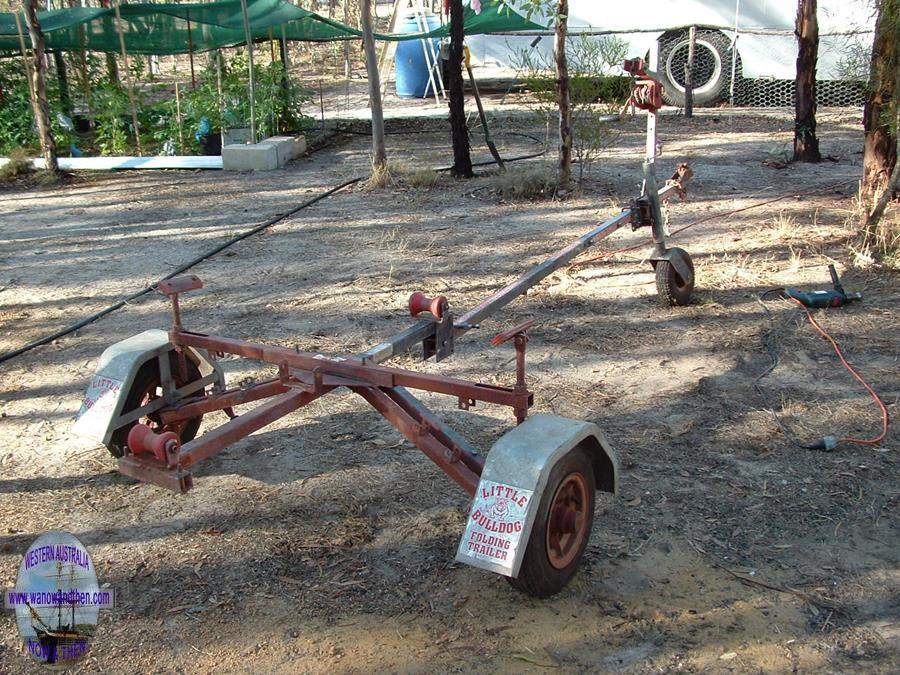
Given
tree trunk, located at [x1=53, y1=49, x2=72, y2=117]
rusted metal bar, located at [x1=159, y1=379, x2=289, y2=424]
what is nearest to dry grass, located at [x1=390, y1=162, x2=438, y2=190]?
Answer: tree trunk, located at [x1=53, y1=49, x2=72, y2=117]

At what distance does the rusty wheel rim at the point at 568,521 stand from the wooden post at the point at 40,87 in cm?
1107

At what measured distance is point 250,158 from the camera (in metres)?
12.6

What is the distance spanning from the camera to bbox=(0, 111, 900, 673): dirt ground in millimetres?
3096

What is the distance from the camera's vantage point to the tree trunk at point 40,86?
11711 millimetres

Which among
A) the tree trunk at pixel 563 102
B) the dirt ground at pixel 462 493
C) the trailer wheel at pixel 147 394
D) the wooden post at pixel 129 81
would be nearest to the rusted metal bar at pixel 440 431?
the dirt ground at pixel 462 493

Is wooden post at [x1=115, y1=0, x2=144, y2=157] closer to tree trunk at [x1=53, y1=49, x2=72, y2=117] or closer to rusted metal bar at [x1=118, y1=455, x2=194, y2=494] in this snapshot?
tree trunk at [x1=53, y1=49, x2=72, y2=117]

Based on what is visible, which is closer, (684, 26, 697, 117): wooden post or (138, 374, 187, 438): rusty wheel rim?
(138, 374, 187, 438): rusty wheel rim

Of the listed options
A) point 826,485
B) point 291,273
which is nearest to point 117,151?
point 291,273

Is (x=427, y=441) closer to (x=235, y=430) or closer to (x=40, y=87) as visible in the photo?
(x=235, y=430)

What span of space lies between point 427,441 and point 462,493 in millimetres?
682

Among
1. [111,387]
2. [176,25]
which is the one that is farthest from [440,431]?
[176,25]

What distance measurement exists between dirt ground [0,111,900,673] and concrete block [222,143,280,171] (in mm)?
3987

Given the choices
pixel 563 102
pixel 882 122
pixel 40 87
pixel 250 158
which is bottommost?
pixel 250 158

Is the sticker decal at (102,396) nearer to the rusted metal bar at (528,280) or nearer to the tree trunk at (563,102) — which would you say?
the rusted metal bar at (528,280)
